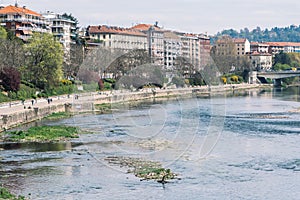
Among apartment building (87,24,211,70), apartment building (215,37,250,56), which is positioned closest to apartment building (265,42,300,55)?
apartment building (215,37,250,56)

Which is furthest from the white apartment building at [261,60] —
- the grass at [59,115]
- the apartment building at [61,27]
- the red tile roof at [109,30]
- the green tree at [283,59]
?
the grass at [59,115]

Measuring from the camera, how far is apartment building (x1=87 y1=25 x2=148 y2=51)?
112 meters

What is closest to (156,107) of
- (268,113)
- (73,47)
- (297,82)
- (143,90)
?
(268,113)

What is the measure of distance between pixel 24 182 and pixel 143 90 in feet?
176

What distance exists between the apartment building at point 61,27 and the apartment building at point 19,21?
5182 mm

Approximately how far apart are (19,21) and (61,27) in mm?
10037

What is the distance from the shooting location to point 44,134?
38.8 metres

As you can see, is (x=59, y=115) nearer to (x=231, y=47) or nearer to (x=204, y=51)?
(x=204, y=51)

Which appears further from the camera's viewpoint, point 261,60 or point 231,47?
point 261,60

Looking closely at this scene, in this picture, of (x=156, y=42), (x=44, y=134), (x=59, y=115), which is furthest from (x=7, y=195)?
(x=156, y=42)

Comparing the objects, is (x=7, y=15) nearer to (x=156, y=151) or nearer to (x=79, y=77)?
(x=79, y=77)

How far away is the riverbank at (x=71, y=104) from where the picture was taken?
1707 inches

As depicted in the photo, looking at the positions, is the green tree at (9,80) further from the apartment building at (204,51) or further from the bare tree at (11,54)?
the apartment building at (204,51)

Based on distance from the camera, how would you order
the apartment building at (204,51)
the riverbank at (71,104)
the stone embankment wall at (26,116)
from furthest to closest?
the apartment building at (204,51) < the riverbank at (71,104) < the stone embankment wall at (26,116)
